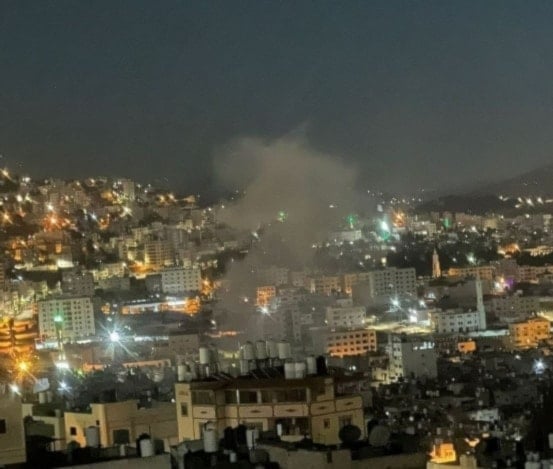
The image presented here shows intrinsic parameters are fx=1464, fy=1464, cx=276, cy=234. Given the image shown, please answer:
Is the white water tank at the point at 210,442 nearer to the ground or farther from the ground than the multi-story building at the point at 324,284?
nearer to the ground

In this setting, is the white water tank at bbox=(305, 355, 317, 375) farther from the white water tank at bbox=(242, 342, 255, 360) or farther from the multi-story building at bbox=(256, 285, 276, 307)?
the multi-story building at bbox=(256, 285, 276, 307)

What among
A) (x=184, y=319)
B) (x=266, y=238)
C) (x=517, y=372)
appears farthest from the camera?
(x=266, y=238)

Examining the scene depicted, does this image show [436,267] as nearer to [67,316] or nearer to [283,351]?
[67,316]

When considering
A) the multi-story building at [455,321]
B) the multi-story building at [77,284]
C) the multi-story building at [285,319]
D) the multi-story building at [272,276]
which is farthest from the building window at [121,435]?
the multi-story building at [272,276]

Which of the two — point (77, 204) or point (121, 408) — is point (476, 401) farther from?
point (77, 204)

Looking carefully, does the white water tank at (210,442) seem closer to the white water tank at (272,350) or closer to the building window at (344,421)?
the building window at (344,421)

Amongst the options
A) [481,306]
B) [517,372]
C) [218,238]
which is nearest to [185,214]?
[218,238]

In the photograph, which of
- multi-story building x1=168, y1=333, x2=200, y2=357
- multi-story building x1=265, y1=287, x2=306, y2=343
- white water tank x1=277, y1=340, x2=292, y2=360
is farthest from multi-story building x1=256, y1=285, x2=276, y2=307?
white water tank x1=277, y1=340, x2=292, y2=360
